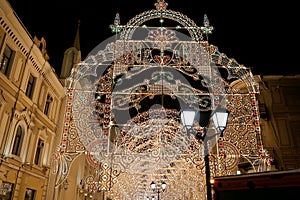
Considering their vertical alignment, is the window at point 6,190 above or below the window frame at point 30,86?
below

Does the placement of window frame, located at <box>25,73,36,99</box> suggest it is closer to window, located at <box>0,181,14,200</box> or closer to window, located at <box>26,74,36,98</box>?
window, located at <box>26,74,36,98</box>

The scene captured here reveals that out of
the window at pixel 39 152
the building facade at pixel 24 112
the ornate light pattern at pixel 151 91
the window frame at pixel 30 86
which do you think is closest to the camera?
the ornate light pattern at pixel 151 91

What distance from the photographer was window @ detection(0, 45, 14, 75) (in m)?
11.1

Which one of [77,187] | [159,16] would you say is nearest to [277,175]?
[159,16]

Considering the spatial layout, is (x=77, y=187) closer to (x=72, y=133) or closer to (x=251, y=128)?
(x=72, y=133)

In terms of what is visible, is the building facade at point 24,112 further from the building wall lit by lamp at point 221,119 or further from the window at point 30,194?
the building wall lit by lamp at point 221,119

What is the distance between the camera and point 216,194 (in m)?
3.14

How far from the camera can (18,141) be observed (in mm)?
12445

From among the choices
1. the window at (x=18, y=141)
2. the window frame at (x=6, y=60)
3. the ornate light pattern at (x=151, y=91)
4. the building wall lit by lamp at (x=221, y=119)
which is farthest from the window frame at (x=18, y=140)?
the building wall lit by lamp at (x=221, y=119)

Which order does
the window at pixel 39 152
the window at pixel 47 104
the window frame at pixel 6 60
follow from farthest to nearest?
the window at pixel 47 104 < the window at pixel 39 152 < the window frame at pixel 6 60

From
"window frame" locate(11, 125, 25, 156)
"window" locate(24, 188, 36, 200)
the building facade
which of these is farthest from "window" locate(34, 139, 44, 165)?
"window frame" locate(11, 125, 25, 156)

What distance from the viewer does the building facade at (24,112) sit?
10909 millimetres

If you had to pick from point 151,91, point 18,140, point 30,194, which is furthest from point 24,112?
point 151,91

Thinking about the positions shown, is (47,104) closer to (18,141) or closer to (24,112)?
(24,112)
